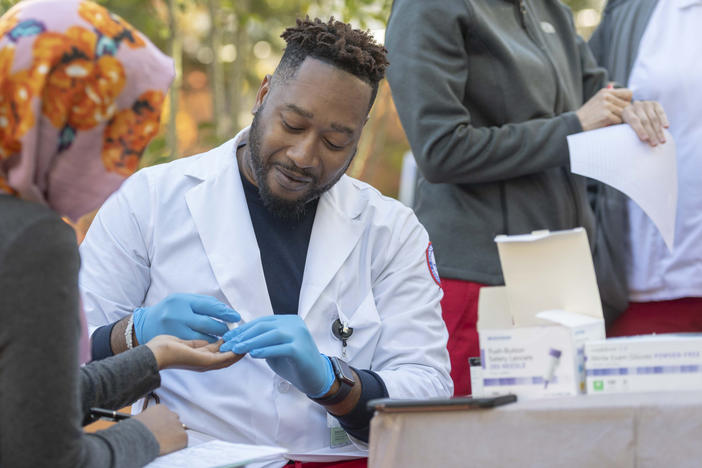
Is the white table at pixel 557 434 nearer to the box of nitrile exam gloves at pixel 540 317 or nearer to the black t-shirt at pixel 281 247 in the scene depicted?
the box of nitrile exam gloves at pixel 540 317

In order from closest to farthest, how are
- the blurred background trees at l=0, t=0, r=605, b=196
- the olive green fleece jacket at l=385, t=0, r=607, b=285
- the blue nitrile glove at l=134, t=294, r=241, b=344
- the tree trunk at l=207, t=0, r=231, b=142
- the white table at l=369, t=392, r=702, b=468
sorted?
the white table at l=369, t=392, r=702, b=468, the blue nitrile glove at l=134, t=294, r=241, b=344, the olive green fleece jacket at l=385, t=0, r=607, b=285, the blurred background trees at l=0, t=0, r=605, b=196, the tree trunk at l=207, t=0, r=231, b=142

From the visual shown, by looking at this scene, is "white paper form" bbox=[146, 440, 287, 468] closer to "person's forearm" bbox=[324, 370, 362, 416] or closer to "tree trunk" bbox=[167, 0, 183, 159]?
"person's forearm" bbox=[324, 370, 362, 416]

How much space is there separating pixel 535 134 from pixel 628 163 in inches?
10.4

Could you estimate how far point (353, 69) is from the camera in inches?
76.2

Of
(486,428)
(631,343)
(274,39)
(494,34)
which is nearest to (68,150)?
(486,428)

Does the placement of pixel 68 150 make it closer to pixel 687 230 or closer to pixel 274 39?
pixel 687 230

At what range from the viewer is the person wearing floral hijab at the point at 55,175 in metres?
1.07

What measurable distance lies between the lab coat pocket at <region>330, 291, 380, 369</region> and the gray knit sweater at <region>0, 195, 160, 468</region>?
0.74 meters

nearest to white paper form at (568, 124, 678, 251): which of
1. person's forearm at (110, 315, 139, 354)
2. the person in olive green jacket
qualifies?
the person in olive green jacket

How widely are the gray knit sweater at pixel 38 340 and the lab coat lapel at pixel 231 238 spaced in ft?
2.16

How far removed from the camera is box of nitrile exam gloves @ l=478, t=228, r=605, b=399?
4.36 feet

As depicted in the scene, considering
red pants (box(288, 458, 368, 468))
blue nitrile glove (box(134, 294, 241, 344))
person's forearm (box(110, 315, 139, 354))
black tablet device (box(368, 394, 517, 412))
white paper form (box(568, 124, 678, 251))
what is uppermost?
white paper form (box(568, 124, 678, 251))

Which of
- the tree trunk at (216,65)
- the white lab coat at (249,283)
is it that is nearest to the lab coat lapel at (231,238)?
the white lab coat at (249,283)

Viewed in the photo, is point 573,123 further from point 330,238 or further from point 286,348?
point 286,348
